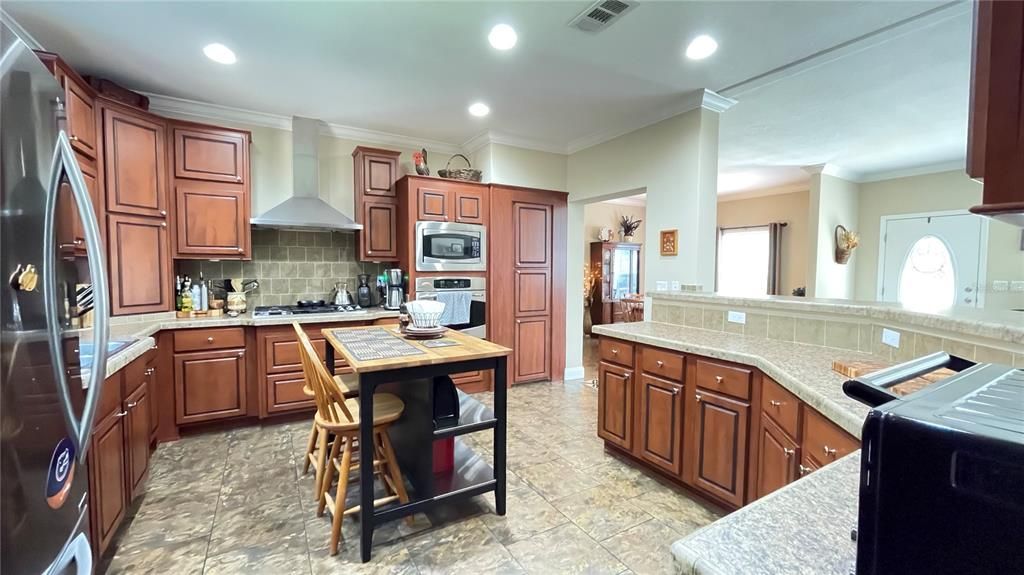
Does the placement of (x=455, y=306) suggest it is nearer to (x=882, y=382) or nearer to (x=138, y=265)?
(x=138, y=265)

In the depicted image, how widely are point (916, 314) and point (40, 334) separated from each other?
2.62 meters

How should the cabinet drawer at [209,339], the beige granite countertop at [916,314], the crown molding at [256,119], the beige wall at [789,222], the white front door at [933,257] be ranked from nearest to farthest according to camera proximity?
the beige granite countertop at [916,314] → the cabinet drawer at [209,339] → the crown molding at [256,119] → the white front door at [933,257] → the beige wall at [789,222]

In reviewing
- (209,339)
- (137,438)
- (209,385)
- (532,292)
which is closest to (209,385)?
(209,385)

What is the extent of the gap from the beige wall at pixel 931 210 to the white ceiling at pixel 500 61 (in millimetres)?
1803

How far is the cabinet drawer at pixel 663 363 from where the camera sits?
7.47 feet

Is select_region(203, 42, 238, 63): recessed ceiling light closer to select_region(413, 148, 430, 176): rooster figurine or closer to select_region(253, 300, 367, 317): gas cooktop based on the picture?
select_region(413, 148, 430, 176): rooster figurine

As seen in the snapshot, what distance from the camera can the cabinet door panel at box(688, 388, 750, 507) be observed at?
1.99 meters

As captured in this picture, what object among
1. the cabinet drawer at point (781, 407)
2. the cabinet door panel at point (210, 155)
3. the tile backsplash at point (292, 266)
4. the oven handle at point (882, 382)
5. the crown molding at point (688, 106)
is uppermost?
the crown molding at point (688, 106)

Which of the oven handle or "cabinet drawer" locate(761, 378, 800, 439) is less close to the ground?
the oven handle

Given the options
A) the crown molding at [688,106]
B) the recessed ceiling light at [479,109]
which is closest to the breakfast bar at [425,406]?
the recessed ceiling light at [479,109]

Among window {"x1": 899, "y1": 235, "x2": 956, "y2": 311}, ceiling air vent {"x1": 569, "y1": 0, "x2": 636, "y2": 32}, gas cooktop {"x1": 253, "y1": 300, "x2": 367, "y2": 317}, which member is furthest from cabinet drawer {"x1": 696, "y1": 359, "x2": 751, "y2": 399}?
window {"x1": 899, "y1": 235, "x2": 956, "y2": 311}

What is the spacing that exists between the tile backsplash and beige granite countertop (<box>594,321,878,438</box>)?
8.54 feet

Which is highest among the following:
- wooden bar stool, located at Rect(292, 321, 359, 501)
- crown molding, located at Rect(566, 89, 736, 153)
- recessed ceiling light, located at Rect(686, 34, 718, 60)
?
recessed ceiling light, located at Rect(686, 34, 718, 60)

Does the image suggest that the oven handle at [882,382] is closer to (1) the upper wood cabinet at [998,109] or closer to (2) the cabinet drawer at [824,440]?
(1) the upper wood cabinet at [998,109]
